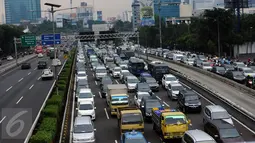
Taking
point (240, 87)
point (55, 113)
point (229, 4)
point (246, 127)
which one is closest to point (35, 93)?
point (55, 113)

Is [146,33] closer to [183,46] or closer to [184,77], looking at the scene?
[183,46]

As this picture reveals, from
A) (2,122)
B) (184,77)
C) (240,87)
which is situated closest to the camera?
(2,122)

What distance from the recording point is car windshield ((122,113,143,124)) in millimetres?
22734

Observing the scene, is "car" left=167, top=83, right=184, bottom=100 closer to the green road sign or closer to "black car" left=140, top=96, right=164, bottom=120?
"black car" left=140, top=96, right=164, bottom=120

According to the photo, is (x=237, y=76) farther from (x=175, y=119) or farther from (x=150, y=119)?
(x=175, y=119)

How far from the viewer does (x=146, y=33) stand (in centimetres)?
13025

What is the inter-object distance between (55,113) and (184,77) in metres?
24.5

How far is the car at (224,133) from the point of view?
63.3ft

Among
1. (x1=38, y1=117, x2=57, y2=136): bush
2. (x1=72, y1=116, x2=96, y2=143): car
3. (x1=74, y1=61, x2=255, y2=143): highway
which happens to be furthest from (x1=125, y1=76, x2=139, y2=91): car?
(x1=72, y1=116, x2=96, y2=143): car

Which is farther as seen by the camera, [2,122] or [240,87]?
[240,87]

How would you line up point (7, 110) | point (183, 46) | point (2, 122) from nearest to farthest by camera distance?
point (2, 122) < point (7, 110) < point (183, 46)

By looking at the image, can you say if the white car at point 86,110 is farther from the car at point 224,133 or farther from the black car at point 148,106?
the car at point 224,133

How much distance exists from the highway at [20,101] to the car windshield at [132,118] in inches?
226

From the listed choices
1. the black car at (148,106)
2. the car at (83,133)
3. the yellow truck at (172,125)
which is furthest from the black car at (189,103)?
the car at (83,133)
